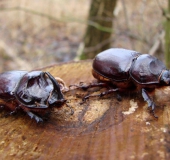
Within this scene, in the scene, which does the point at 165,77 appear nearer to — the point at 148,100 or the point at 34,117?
the point at 148,100

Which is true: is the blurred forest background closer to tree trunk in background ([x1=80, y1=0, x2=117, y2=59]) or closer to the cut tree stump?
tree trunk in background ([x1=80, y1=0, x2=117, y2=59])

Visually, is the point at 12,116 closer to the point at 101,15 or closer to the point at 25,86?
the point at 25,86

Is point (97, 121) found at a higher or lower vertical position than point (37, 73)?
lower

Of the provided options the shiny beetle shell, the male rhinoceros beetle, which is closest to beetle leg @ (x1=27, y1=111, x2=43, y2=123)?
the male rhinoceros beetle

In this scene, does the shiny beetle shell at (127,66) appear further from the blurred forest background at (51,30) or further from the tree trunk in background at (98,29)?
the blurred forest background at (51,30)

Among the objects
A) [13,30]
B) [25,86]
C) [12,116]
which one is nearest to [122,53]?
[25,86]

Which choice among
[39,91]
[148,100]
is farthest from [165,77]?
[39,91]

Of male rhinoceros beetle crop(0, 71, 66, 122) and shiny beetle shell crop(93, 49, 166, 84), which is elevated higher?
shiny beetle shell crop(93, 49, 166, 84)

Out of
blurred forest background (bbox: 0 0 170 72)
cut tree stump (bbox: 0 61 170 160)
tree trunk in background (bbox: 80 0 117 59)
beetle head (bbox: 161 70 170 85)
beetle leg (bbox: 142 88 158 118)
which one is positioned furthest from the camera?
blurred forest background (bbox: 0 0 170 72)
